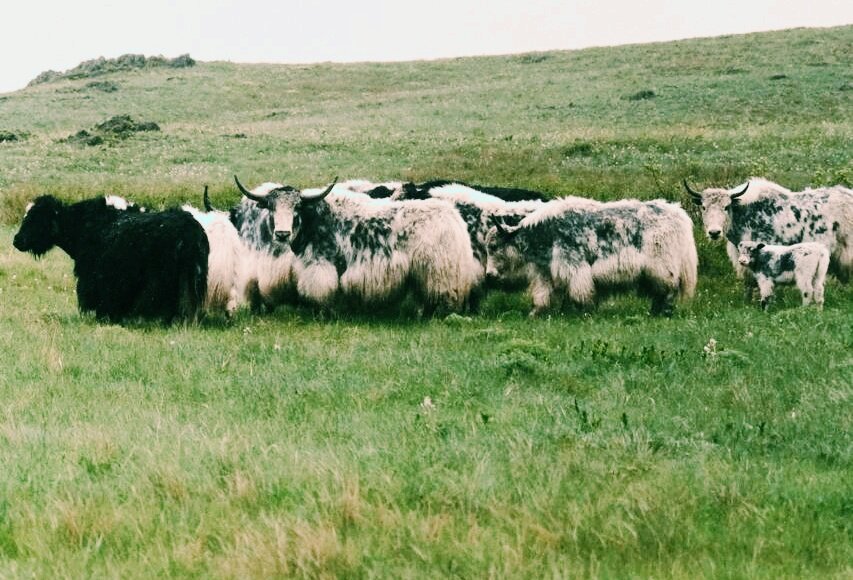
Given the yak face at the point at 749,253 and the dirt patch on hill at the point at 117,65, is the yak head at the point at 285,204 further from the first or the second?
the dirt patch on hill at the point at 117,65

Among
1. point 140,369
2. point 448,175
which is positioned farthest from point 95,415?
point 448,175

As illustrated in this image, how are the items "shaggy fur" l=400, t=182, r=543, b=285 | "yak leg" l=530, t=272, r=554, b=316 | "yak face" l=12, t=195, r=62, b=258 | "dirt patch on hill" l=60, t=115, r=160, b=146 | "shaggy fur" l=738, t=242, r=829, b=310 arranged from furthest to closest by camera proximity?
"dirt patch on hill" l=60, t=115, r=160, b=146 < "shaggy fur" l=400, t=182, r=543, b=285 < "yak face" l=12, t=195, r=62, b=258 < "yak leg" l=530, t=272, r=554, b=316 < "shaggy fur" l=738, t=242, r=829, b=310

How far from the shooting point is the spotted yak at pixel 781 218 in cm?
1342

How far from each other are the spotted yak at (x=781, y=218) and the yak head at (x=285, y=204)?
18.1 ft

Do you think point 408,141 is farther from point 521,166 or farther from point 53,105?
point 53,105

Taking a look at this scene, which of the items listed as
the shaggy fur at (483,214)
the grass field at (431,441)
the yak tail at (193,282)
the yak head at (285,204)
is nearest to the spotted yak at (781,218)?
the grass field at (431,441)

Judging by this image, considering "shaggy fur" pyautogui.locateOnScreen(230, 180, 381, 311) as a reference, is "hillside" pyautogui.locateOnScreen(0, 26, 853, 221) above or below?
above

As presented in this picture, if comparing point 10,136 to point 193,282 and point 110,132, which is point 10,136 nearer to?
point 110,132

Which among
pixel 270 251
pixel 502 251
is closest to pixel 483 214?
pixel 502 251

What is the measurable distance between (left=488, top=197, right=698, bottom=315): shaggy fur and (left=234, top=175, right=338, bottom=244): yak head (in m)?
3.06

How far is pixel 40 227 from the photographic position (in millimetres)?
12680

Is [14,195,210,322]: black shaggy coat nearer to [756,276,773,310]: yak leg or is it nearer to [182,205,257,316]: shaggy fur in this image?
[182,205,257,316]: shaggy fur

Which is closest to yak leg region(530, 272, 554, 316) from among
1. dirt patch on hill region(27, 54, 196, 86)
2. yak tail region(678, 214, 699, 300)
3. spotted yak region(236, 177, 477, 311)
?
spotted yak region(236, 177, 477, 311)

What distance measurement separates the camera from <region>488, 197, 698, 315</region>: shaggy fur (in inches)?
477
